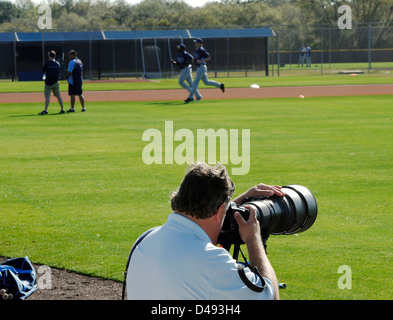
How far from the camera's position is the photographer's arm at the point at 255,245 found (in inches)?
138

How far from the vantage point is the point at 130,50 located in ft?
168

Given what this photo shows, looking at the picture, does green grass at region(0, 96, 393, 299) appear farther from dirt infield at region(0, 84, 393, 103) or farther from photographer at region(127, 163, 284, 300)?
dirt infield at region(0, 84, 393, 103)

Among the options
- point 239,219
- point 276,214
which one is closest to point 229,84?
point 276,214

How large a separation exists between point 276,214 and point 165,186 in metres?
7.14

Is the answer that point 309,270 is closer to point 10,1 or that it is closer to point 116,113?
point 116,113

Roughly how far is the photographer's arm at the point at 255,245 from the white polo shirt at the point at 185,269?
7cm

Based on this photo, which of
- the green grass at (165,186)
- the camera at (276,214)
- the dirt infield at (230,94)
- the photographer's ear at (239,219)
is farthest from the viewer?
the dirt infield at (230,94)

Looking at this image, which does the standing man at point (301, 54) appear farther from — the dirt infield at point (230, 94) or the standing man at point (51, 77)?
the standing man at point (51, 77)

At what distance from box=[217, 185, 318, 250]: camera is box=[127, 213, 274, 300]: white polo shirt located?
41 cm

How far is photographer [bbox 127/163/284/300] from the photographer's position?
10.7 ft

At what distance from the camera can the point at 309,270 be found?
6.90m

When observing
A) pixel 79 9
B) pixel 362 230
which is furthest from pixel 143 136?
pixel 79 9

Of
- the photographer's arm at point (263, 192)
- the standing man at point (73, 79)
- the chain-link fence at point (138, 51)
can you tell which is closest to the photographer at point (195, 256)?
the photographer's arm at point (263, 192)

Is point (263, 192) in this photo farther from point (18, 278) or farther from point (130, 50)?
point (130, 50)
